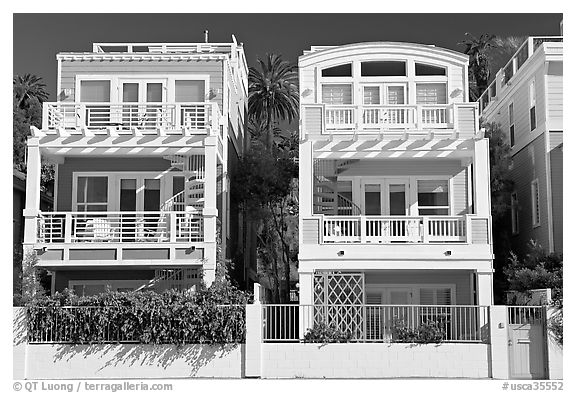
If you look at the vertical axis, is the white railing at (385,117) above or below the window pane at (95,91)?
below

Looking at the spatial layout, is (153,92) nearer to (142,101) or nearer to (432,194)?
(142,101)

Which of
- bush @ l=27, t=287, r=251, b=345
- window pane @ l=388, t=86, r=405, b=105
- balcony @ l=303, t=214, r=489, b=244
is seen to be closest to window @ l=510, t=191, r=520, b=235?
balcony @ l=303, t=214, r=489, b=244

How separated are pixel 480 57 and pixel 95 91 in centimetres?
2689

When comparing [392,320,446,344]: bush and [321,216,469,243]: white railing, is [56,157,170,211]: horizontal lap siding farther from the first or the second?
[392,320,446,344]: bush

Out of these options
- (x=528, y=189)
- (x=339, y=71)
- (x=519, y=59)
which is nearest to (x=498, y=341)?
(x=528, y=189)

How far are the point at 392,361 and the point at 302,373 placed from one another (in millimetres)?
2195

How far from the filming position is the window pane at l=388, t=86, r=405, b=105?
29.5 meters

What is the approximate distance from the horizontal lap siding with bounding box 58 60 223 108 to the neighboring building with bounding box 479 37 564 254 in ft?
33.8

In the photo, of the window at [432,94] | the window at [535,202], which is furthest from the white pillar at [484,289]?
the window at [432,94]

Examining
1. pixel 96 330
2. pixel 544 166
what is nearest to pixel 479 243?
pixel 544 166

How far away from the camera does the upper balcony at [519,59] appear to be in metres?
28.0

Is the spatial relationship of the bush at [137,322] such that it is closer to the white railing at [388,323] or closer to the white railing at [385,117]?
the white railing at [388,323]

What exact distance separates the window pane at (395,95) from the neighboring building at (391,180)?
1.3 inches

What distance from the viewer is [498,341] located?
2161 cm
